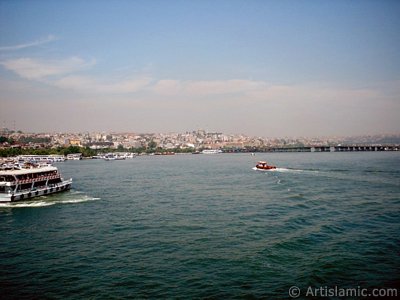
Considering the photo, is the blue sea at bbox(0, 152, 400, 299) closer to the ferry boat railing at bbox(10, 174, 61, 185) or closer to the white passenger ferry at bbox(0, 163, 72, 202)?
the white passenger ferry at bbox(0, 163, 72, 202)

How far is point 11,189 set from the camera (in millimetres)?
27312

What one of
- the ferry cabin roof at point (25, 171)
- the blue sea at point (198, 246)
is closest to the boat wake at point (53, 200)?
the blue sea at point (198, 246)

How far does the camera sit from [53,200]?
2825 cm

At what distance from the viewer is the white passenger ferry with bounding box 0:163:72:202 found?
26953mm

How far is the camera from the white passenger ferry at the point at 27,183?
2695 cm

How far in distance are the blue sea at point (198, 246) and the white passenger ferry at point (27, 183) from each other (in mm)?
1622

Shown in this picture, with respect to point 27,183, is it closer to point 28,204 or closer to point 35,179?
point 35,179

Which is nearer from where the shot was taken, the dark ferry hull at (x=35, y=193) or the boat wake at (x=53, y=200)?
the boat wake at (x=53, y=200)

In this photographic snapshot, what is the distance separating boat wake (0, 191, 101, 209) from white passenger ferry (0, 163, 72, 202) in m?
0.62

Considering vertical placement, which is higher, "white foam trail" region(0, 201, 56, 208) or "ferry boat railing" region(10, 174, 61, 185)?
"ferry boat railing" region(10, 174, 61, 185)

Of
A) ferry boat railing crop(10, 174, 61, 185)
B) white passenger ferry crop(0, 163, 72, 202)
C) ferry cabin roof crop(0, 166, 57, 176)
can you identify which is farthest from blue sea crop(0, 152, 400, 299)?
ferry cabin roof crop(0, 166, 57, 176)
